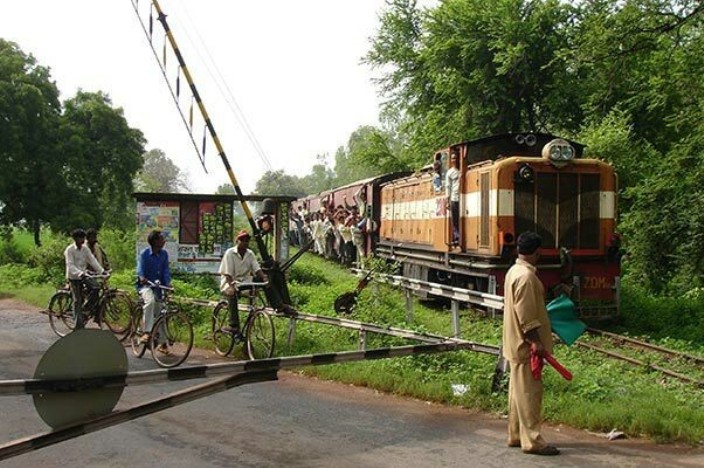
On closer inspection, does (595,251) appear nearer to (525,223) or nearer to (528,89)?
(525,223)

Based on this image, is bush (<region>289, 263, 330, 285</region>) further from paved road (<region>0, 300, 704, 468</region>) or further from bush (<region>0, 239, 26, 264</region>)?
bush (<region>0, 239, 26, 264</region>)

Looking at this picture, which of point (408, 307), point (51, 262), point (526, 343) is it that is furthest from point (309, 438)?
point (51, 262)

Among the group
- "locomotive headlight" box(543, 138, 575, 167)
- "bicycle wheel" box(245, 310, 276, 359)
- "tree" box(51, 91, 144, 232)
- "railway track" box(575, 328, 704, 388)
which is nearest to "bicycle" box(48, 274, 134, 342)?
"bicycle wheel" box(245, 310, 276, 359)

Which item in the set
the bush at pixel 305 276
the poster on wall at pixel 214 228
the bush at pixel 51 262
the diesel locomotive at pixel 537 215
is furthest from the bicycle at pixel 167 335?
the bush at pixel 51 262

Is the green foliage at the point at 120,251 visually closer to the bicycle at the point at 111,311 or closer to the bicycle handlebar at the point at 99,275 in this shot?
the bicycle at the point at 111,311

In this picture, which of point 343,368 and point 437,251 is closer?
point 343,368

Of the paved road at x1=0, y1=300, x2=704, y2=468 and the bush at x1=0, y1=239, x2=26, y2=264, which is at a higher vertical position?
the bush at x1=0, y1=239, x2=26, y2=264

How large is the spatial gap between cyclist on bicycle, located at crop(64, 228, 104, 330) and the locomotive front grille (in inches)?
282

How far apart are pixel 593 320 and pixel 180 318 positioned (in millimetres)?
7338

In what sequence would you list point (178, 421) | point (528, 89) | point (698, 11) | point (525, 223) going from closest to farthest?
point (178, 421) → point (525, 223) → point (698, 11) → point (528, 89)

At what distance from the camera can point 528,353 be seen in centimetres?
593

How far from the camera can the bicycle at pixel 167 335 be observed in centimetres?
972

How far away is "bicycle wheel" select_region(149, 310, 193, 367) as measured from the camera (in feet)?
31.8

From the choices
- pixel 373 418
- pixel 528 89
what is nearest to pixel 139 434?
pixel 373 418
